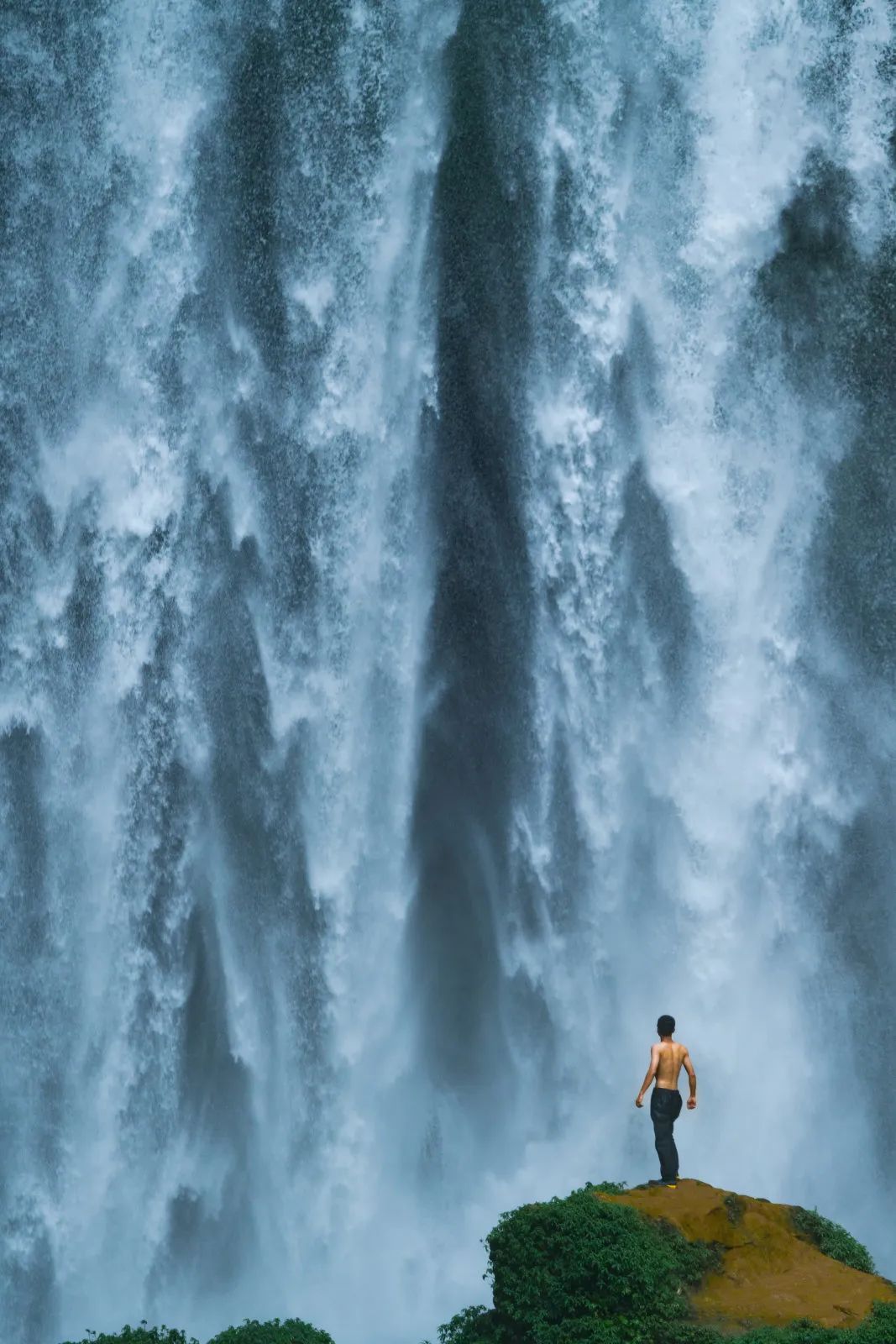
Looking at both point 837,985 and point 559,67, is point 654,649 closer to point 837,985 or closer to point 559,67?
point 837,985

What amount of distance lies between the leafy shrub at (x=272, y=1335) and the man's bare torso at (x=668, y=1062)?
4044 millimetres

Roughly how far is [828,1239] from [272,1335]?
5.45m

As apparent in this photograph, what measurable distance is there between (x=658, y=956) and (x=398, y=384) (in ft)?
29.7

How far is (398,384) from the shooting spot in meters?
27.4

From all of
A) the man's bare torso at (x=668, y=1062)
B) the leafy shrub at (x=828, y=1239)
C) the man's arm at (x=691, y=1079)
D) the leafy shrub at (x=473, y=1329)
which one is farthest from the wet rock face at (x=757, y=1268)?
the leafy shrub at (x=473, y=1329)

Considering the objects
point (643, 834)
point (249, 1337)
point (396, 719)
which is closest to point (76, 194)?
point (396, 719)

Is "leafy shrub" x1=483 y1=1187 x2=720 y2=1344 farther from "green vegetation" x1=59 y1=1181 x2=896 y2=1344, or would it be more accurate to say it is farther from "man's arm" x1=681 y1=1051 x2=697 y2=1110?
"man's arm" x1=681 y1=1051 x2=697 y2=1110

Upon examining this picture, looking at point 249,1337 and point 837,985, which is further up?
point 837,985

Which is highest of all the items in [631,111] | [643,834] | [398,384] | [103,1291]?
[631,111]

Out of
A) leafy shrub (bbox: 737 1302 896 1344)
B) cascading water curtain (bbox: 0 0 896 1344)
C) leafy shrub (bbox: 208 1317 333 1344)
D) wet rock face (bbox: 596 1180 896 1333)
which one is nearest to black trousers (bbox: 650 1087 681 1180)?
wet rock face (bbox: 596 1180 896 1333)

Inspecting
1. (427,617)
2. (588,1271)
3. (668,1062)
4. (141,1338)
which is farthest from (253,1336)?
(427,617)

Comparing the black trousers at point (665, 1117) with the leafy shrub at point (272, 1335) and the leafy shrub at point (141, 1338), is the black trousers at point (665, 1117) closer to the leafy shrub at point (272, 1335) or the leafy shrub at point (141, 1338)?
the leafy shrub at point (272, 1335)

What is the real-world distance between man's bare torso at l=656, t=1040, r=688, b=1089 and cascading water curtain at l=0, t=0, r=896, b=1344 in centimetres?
735

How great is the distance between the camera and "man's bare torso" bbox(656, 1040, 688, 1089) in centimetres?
1795
